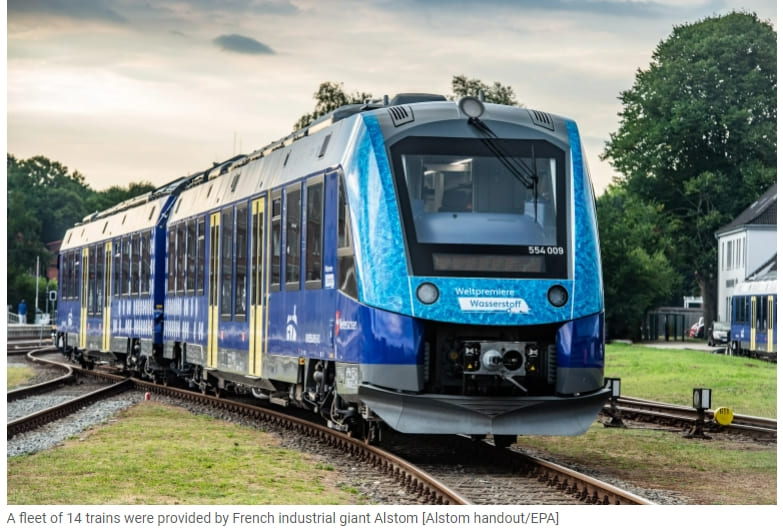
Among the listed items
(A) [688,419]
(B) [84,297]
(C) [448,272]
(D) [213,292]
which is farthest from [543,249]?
(B) [84,297]

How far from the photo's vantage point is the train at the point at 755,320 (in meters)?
43.9

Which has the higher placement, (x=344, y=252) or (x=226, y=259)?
(x=226, y=259)

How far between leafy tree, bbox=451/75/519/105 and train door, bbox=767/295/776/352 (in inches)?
451

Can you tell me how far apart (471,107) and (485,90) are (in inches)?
1499

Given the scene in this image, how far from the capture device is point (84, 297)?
31719 millimetres

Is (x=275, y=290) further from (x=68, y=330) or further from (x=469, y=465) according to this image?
(x=68, y=330)

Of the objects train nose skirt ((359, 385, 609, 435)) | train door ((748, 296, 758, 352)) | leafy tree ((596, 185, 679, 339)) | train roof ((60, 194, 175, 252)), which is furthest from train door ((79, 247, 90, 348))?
leafy tree ((596, 185, 679, 339))

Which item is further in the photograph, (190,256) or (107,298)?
(107,298)

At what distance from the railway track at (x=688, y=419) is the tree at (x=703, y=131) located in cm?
2382

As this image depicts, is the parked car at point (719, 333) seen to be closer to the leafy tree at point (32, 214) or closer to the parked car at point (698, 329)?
the parked car at point (698, 329)

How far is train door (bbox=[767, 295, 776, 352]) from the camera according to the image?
141 feet

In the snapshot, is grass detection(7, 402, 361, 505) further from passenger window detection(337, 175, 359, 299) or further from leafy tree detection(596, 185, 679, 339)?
leafy tree detection(596, 185, 679, 339)

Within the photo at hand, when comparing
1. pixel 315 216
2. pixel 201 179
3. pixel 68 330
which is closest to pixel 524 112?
pixel 315 216

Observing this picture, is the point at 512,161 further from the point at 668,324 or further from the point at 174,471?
the point at 668,324
